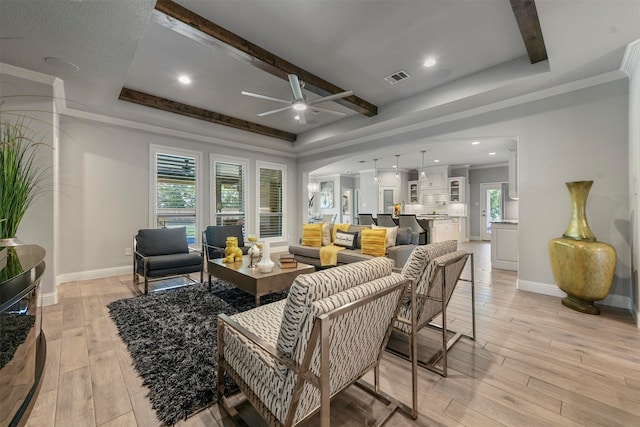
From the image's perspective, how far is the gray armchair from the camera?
140 inches

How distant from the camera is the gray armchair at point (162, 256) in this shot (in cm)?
356

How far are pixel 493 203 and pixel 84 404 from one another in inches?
436

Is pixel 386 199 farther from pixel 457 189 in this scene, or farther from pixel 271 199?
pixel 271 199

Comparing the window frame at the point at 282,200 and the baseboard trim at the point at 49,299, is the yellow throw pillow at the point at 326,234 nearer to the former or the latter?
the window frame at the point at 282,200

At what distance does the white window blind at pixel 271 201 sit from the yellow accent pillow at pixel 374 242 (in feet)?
11.2

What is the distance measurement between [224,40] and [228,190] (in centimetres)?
390

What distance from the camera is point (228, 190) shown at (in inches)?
246

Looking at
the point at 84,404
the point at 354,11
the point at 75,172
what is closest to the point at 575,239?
the point at 354,11

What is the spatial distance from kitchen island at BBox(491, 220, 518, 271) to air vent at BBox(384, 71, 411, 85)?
3.36 metres

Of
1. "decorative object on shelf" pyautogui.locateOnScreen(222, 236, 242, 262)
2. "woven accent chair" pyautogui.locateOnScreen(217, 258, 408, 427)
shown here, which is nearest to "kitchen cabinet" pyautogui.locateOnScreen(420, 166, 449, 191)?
"decorative object on shelf" pyautogui.locateOnScreen(222, 236, 242, 262)

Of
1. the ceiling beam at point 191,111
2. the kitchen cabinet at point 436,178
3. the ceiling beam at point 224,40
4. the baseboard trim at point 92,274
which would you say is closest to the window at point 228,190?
the ceiling beam at point 191,111

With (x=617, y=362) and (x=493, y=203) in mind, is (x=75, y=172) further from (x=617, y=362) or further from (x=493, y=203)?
(x=493, y=203)

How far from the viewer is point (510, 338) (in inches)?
96.1

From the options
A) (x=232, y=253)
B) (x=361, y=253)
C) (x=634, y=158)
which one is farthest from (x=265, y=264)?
(x=634, y=158)
